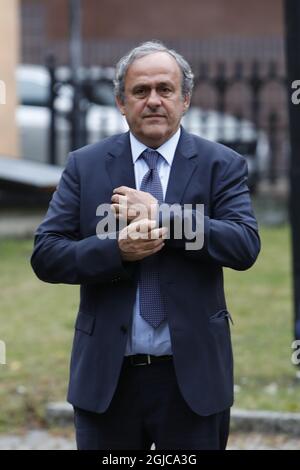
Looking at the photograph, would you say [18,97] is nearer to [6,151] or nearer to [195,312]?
[6,151]

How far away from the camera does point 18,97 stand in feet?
50.0

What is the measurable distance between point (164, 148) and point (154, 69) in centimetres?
27

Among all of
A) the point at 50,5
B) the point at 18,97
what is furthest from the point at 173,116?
the point at 50,5

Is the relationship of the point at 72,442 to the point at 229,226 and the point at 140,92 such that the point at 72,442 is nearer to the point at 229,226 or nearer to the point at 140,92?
the point at 229,226

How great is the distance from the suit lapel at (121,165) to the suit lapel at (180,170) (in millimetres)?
136

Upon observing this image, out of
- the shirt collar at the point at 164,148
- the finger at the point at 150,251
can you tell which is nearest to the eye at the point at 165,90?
the shirt collar at the point at 164,148

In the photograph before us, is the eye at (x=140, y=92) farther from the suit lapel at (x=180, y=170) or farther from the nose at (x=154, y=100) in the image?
the suit lapel at (x=180, y=170)

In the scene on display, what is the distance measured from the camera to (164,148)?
3789 millimetres

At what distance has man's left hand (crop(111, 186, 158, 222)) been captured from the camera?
3.58 m

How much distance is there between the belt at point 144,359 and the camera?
12.2 feet

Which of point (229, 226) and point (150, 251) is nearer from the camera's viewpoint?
point (150, 251)

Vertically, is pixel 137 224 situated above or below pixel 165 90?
below
